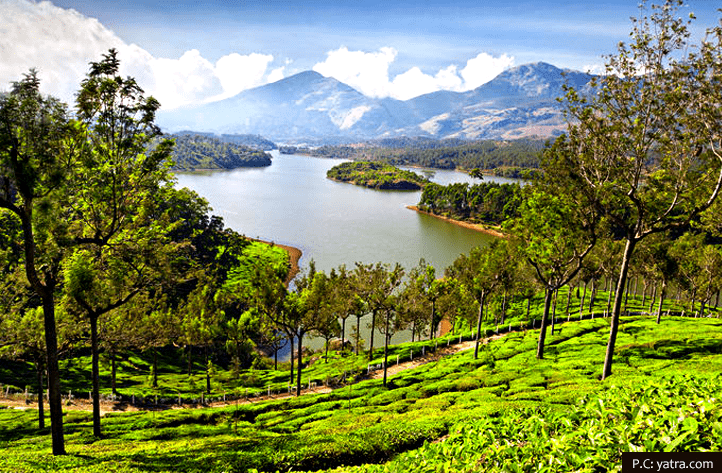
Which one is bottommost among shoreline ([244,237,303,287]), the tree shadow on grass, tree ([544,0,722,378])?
shoreline ([244,237,303,287])

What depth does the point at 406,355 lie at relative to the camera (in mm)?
40938

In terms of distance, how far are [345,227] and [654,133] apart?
340ft

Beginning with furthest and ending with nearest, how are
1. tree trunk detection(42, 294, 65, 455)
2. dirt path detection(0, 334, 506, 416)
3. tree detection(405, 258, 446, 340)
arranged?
tree detection(405, 258, 446, 340)
dirt path detection(0, 334, 506, 416)
tree trunk detection(42, 294, 65, 455)

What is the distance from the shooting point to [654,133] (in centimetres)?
1866

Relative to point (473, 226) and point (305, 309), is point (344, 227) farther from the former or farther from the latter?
point (305, 309)

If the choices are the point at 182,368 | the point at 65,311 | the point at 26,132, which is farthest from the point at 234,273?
the point at 26,132

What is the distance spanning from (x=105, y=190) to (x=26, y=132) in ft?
11.8

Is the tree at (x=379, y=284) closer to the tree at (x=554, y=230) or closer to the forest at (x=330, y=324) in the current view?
the forest at (x=330, y=324)

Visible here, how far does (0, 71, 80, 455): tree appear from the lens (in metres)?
12.9

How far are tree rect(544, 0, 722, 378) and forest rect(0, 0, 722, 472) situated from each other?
93 mm

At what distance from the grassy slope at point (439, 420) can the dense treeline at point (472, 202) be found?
9958 cm

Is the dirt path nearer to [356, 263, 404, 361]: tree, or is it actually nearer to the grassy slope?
the grassy slope

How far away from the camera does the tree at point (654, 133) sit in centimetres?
1783

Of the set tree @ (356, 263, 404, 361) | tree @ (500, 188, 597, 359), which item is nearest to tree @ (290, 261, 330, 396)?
tree @ (356, 263, 404, 361)
